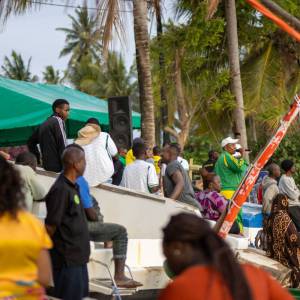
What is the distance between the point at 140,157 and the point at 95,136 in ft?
3.36

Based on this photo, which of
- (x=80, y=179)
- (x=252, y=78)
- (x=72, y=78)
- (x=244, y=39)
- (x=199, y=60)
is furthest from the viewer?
(x=72, y=78)

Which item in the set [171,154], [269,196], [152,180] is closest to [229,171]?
[269,196]

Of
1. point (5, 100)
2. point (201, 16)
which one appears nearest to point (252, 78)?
point (201, 16)

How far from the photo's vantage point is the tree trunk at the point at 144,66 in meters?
17.1

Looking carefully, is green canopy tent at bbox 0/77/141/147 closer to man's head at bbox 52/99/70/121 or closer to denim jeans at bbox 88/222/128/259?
man's head at bbox 52/99/70/121

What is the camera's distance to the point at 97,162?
10711mm

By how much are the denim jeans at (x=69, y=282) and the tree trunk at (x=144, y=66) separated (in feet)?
32.3

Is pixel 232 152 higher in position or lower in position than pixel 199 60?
lower

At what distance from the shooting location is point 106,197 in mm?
11039

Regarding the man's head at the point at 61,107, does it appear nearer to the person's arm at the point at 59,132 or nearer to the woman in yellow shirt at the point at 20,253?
the person's arm at the point at 59,132

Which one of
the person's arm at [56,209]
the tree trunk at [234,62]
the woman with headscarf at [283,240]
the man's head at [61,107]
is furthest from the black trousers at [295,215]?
the tree trunk at [234,62]

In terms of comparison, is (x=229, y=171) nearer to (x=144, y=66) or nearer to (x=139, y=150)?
(x=139, y=150)

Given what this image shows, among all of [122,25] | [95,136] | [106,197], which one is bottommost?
[106,197]

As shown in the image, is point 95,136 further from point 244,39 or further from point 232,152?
point 244,39
